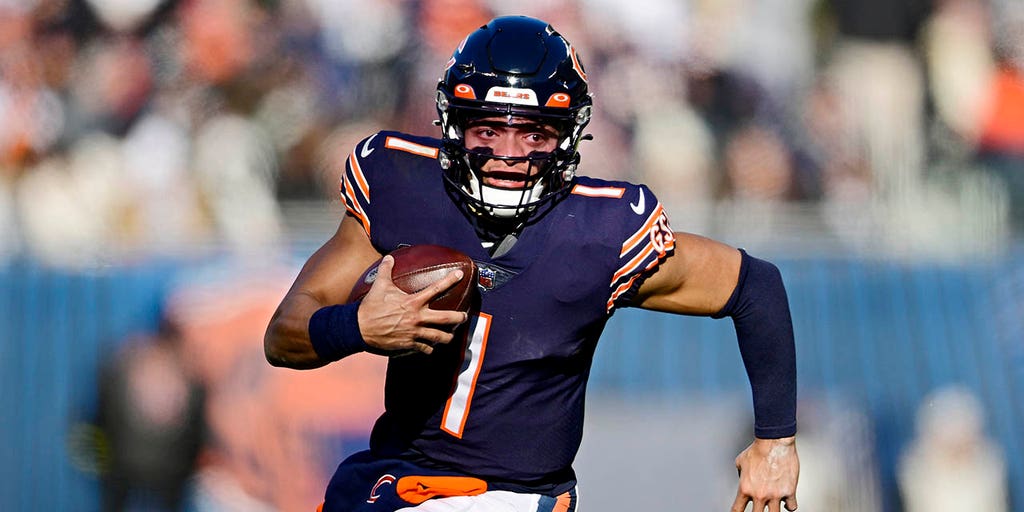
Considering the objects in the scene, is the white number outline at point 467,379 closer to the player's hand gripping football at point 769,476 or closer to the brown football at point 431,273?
the brown football at point 431,273

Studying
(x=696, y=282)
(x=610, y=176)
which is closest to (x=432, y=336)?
(x=696, y=282)

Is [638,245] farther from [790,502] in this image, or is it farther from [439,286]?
[790,502]

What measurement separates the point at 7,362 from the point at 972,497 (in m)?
4.58

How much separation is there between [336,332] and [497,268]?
19.3 inches

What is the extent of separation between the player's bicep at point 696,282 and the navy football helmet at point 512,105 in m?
0.38

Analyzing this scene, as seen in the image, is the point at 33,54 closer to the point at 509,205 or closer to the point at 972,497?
the point at 509,205

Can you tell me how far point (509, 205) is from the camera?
2.94m

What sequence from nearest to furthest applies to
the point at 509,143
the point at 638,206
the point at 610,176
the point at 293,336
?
the point at 293,336 < the point at 509,143 < the point at 638,206 < the point at 610,176

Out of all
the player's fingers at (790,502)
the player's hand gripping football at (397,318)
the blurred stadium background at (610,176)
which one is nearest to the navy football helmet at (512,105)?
the player's hand gripping football at (397,318)

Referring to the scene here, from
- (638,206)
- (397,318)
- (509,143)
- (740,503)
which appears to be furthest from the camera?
(740,503)

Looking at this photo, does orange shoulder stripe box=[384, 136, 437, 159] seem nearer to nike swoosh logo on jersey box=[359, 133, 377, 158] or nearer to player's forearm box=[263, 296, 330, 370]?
nike swoosh logo on jersey box=[359, 133, 377, 158]

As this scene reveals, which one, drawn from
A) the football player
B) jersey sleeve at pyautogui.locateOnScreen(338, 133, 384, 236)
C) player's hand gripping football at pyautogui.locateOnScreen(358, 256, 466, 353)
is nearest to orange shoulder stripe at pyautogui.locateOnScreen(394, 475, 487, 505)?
the football player

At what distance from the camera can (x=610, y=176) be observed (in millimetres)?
6012

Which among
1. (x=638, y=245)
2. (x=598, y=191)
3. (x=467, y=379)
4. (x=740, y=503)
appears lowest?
(x=740, y=503)
